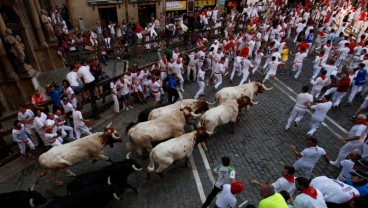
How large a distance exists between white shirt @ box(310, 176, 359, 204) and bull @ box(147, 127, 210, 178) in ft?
11.8

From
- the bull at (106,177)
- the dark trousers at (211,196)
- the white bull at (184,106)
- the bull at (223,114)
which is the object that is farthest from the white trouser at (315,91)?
the bull at (106,177)

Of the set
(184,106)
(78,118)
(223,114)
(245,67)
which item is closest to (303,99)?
(223,114)

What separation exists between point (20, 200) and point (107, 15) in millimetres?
19318

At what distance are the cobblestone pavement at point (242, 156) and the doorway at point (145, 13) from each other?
14637 mm

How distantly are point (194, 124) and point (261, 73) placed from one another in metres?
7.75

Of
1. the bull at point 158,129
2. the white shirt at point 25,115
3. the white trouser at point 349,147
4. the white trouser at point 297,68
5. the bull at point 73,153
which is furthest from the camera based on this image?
the white trouser at point 297,68

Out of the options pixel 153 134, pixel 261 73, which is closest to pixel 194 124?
pixel 153 134

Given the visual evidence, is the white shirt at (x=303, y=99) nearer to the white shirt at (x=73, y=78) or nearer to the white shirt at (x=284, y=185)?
the white shirt at (x=284, y=185)

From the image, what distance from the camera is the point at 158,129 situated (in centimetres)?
838

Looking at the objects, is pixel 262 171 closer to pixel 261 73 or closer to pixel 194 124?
pixel 194 124

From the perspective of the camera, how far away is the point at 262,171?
8211 millimetres

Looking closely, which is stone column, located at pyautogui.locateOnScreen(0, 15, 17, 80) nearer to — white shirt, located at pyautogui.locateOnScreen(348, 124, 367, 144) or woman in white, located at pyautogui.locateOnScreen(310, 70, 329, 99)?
woman in white, located at pyautogui.locateOnScreen(310, 70, 329, 99)

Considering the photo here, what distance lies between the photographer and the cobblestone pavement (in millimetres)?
7348

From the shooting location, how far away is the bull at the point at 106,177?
6.58 meters
